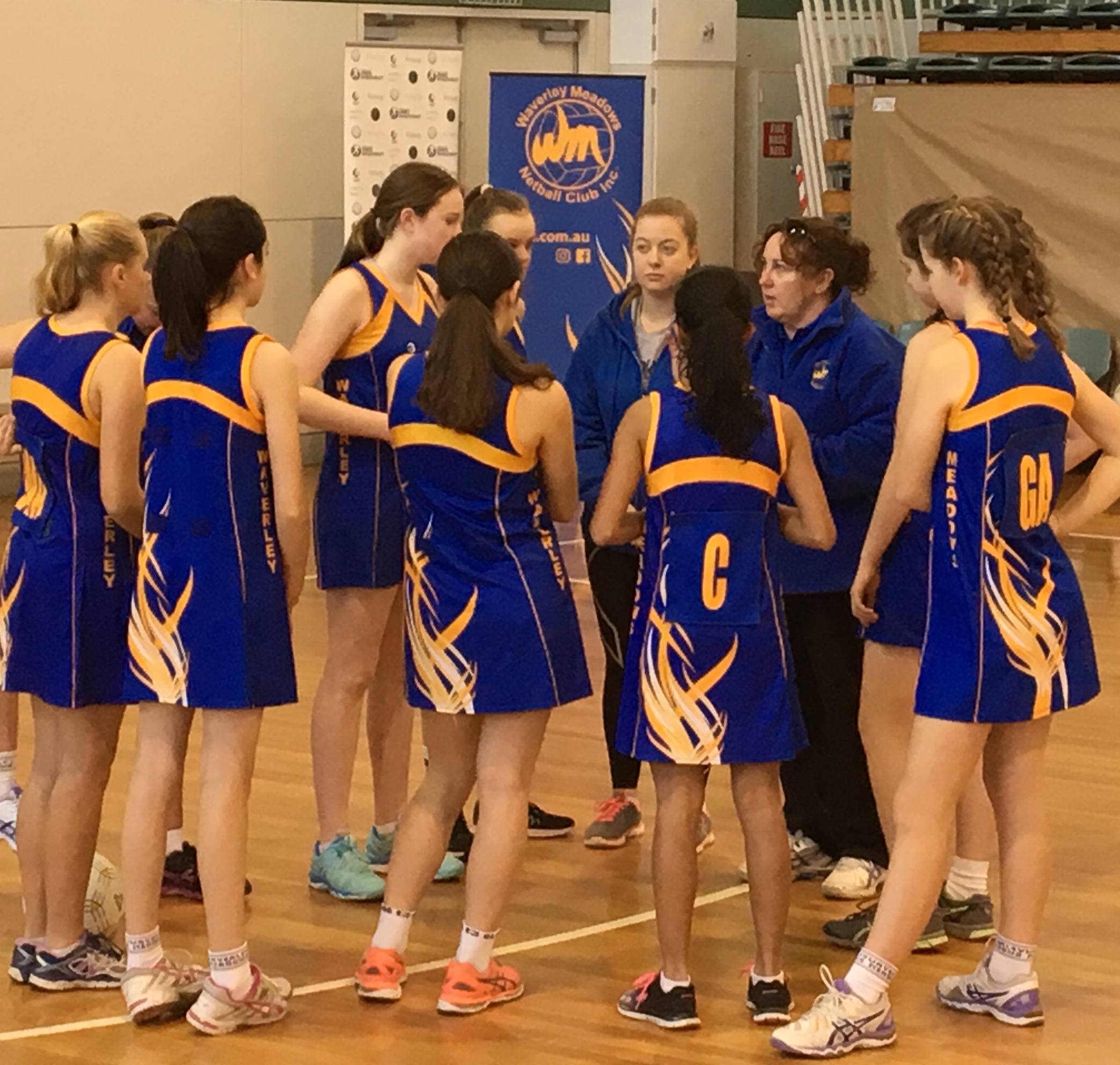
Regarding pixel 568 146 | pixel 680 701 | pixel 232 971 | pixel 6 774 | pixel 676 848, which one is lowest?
pixel 232 971

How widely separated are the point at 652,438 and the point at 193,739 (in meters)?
2.43

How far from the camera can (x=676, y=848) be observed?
3.38m

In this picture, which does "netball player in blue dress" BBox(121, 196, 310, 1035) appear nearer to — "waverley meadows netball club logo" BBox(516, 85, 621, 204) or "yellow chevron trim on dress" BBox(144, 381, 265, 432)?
"yellow chevron trim on dress" BBox(144, 381, 265, 432)

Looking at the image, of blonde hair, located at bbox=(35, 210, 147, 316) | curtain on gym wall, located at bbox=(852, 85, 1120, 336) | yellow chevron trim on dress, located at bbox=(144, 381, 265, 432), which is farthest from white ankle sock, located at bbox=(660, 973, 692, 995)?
curtain on gym wall, located at bbox=(852, 85, 1120, 336)

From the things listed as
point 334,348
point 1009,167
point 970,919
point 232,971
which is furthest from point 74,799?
point 1009,167

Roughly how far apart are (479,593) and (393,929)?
632 mm

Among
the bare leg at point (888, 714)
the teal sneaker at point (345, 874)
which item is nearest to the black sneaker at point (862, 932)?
the bare leg at point (888, 714)

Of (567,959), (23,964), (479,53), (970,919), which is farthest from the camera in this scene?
(479,53)

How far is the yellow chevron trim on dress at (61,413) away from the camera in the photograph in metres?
3.38

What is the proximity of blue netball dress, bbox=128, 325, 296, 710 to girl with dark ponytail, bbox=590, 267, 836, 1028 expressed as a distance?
611 millimetres

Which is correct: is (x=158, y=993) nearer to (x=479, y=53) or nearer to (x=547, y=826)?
(x=547, y=826)

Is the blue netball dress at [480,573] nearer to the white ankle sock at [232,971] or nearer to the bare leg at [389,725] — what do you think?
the white ankle sock at [232,971]

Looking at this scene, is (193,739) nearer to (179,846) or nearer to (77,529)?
(179,846)

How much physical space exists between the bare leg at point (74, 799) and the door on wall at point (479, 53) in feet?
26.9
